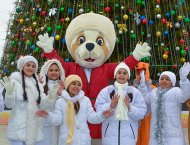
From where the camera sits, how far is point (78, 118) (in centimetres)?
475

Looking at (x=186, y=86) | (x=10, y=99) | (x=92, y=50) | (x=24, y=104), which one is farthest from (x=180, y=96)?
(x=10, y=99)

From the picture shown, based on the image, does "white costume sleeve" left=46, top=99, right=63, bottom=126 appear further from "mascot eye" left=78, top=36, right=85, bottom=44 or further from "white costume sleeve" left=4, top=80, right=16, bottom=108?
"mascot eye" left=78, top=36, right=85, bottom=44

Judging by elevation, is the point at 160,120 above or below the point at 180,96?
below

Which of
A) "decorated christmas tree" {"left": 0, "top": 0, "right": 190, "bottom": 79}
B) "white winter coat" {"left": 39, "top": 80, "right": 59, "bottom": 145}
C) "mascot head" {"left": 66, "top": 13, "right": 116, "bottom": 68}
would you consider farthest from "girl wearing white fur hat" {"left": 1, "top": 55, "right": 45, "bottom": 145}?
"decorated christmas tree" {"left": 0, "top": 0, "right": 190, "bottom": 79}

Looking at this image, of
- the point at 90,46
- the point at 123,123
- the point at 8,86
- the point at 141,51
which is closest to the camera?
the point at 8,86

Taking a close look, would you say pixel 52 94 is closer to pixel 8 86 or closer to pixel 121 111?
pixel 8 86

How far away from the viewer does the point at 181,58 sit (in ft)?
30.2


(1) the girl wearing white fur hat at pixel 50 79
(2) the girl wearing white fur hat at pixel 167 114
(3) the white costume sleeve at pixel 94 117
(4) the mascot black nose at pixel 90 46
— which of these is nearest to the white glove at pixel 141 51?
(4) the mascot black nose at pixel 90 46

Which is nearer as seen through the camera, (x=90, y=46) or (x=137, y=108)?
(x=137, y=108)

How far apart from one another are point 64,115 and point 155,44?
→ 16.6 feet

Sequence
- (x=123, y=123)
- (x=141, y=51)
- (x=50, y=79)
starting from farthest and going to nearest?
(x=141, y=51) → (x=50, y=79) → (x=123, y=123)

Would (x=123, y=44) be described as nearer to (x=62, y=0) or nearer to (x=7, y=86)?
(x=62, y=0)

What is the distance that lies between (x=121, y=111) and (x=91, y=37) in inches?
65.8

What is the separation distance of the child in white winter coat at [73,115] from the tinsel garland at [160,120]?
79 cm
